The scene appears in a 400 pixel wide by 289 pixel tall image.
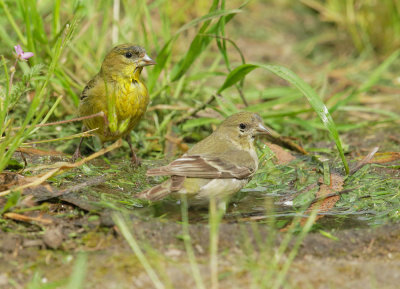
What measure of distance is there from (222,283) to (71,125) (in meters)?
3.32

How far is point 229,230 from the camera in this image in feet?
11.9

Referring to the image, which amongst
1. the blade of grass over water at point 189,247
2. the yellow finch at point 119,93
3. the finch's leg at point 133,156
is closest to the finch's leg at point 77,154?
the yellow finch at point 119,93

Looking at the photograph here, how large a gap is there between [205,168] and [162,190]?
0.49 metres

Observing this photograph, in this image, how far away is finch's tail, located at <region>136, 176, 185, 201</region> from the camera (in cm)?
392

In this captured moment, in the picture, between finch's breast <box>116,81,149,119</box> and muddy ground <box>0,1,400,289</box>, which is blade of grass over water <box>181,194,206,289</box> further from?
finch's breast <box>116,81,149,119</box>

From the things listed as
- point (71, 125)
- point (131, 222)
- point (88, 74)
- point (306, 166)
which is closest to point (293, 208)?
point (306, 166)

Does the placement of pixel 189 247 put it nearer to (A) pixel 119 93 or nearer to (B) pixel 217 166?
(B) pixel 217 166

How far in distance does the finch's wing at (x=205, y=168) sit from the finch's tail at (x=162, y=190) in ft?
0.17

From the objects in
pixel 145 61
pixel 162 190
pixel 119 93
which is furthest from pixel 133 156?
pixel 162 190

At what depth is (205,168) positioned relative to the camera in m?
4.35

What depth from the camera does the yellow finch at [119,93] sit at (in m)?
5.13

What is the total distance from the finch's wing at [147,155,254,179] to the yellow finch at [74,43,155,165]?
93 centimetres

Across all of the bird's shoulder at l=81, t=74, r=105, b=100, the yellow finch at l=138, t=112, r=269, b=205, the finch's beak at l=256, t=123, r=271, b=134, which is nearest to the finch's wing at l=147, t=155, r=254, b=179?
the yellow finch at l=138, t=112, r=269, b=205

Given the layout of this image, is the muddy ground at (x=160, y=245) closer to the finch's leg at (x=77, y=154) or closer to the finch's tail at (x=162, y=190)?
the finch's tail at (x=162, y=190)
